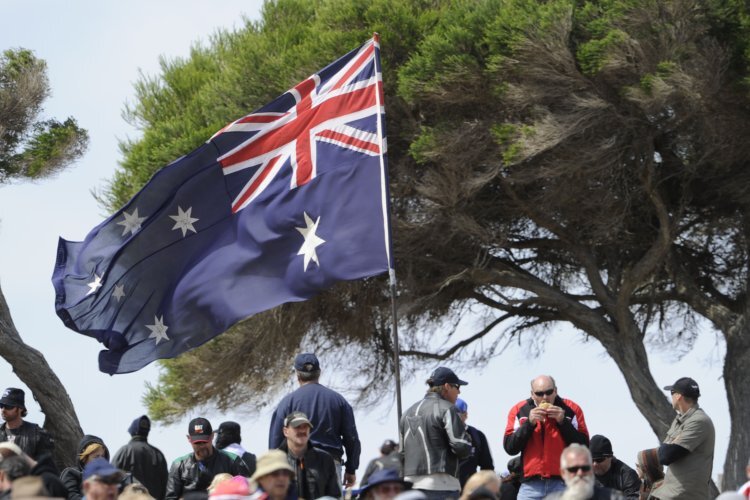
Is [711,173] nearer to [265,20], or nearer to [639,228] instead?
[639,228]

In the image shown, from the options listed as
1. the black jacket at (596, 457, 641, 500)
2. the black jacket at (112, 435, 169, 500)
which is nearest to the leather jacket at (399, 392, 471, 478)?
the black jacket at (596, 457, 641, 500)

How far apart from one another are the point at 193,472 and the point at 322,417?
140cm

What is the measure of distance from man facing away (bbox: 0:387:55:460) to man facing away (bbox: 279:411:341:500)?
3.38 m

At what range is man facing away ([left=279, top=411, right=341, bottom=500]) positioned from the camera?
863 centimetres

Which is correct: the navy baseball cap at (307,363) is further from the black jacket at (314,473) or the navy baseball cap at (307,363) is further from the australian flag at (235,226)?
the australian flag at (235,226)

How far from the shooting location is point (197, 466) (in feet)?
33.2

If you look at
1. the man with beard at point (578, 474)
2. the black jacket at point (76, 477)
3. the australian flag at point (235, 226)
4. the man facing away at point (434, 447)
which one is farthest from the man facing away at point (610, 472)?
the black jacket at point (76, 477)

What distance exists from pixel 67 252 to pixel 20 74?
30.5ft

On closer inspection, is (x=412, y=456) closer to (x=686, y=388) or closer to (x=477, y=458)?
(x=477, y=458)

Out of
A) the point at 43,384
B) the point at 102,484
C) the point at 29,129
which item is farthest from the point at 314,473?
the point at 29,129

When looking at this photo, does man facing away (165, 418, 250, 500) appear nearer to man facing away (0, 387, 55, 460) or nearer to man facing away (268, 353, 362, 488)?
man facing away (268, 353, 362, 488)

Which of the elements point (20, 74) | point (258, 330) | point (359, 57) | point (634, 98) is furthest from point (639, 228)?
point (359, 57)

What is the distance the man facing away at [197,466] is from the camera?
1005 cm

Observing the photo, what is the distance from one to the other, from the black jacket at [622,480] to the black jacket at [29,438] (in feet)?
15.3
